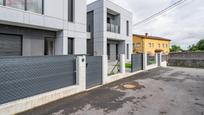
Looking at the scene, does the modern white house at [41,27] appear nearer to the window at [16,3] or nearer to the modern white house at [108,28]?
the window at [16,3]

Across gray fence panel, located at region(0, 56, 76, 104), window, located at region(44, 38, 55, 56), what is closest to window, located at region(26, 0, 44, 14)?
window, located at region(44, 38, 55, 56)

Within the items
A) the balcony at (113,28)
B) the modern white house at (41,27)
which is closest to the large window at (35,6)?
the modern white house at (41,27)

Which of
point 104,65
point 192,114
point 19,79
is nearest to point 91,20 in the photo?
point 104,65

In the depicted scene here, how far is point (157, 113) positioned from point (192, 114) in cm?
100

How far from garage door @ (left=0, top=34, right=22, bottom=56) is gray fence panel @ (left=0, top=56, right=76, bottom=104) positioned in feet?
15.3

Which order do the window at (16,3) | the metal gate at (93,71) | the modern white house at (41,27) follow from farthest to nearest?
the modern white house at (41,27) < the window at (16,3) < the metal gate at (93,71)

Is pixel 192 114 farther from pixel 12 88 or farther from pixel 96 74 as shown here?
pixel 12 88

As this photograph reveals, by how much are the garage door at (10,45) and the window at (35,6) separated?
6.51 ft

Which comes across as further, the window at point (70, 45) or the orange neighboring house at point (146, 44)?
the orange neighboring house at point (146, 44)

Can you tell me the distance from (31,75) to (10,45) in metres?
5.05

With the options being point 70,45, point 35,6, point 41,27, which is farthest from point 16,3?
point 70,45

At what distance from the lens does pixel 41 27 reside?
901cm

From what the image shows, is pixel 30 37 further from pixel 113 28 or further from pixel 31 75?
pixel 113 28

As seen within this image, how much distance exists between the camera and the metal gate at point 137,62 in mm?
11295
